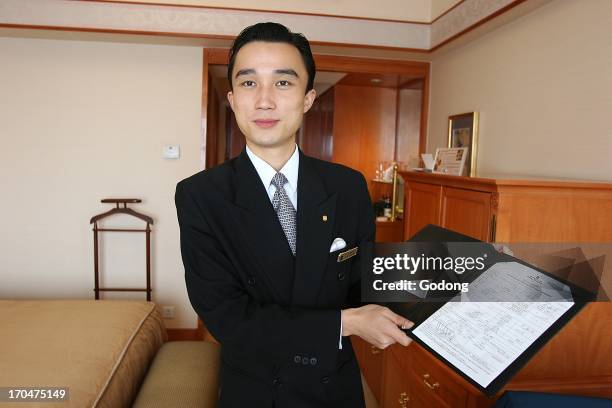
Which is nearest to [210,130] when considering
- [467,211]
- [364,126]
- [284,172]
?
[364,126]

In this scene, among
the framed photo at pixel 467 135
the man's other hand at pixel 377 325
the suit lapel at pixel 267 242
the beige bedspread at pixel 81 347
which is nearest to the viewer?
the man's other hand at pixel 377 325

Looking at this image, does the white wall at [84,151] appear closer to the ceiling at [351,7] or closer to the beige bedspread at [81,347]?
the ceiling at [351,7]

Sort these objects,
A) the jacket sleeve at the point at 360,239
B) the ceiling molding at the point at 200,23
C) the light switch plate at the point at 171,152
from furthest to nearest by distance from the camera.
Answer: the light switch plate at the point at 171,152 < the ceiling molding at the point at 200,23 < the jacket sleeve at the point at 360,239

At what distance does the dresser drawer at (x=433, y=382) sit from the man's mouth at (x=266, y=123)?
132 centimetres

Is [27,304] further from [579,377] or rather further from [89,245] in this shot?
[579,377]

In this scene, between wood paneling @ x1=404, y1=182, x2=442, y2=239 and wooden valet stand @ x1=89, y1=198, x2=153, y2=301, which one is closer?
wood paneling @ x1=404, y1=182, x2=442, y2=239

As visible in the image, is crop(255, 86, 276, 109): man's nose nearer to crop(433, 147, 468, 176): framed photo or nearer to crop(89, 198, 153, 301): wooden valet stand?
crop(433, 147, 468, 176): framed photo

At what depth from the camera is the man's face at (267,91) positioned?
1.10 m

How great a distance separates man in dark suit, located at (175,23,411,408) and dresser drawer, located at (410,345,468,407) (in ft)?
2.61

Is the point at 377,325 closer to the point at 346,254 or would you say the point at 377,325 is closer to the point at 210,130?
the point at 346,254

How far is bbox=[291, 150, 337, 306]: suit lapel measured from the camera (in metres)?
1.12

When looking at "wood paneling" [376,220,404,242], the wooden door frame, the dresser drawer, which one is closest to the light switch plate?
the wooden door frame

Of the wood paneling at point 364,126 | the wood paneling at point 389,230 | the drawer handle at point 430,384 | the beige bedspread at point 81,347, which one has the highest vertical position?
the wood paneling at point 364,126

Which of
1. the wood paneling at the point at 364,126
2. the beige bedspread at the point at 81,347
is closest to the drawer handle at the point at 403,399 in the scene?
the beige bedspread at the point at 81,347
